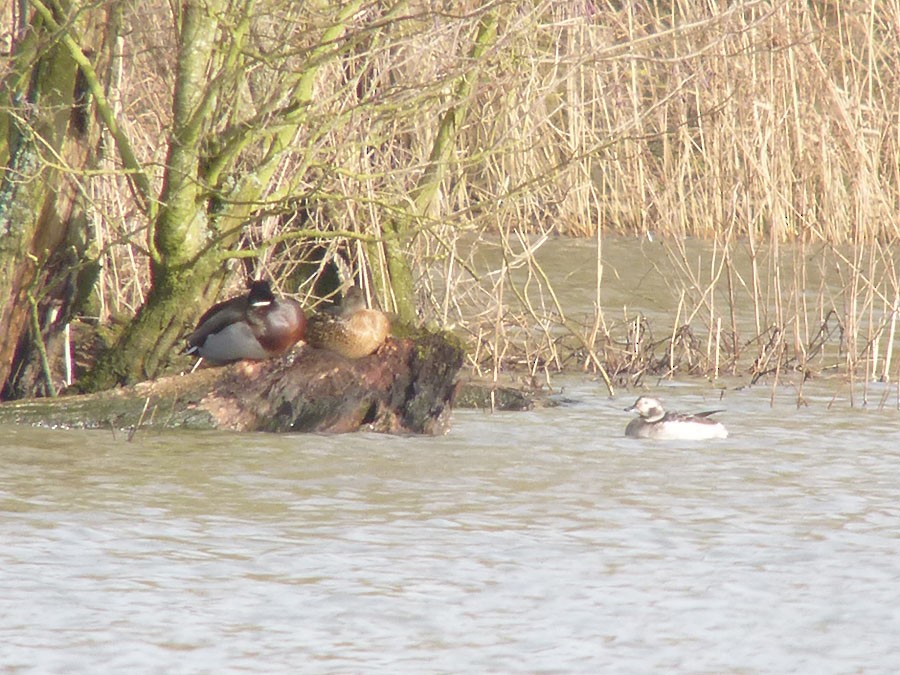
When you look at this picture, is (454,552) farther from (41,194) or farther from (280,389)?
(41,194)

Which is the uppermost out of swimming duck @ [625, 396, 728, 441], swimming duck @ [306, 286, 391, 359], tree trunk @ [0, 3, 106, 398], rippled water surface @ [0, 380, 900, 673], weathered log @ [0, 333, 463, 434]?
tree trunk @ [0, 3, 106, 398]

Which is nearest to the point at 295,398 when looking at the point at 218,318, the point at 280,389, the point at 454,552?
the point at 280,389

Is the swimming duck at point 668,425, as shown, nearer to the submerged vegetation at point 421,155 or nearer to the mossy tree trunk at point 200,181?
the submerged vegetation at point 421,155

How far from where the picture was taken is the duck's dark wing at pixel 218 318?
24.2ft

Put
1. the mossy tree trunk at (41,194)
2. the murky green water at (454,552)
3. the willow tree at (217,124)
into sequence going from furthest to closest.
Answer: the mossy tree trunk at (41,194) → the willow tree at (217,124) → the murky green water at (454,552)

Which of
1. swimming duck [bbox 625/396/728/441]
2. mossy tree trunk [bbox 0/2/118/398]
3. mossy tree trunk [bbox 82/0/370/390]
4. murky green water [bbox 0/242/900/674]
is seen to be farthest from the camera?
swimming duck [bbox 625/396/728/441]

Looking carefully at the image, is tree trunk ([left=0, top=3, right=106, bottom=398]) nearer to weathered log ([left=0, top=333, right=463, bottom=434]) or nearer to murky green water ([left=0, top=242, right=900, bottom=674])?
weathered log ([left=0, top=333, right=463, bottom=434])

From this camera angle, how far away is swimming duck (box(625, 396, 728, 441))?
24.7 feet

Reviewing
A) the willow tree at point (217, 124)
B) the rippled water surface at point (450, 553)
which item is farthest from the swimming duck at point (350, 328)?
the rippled water surface at point (450, 553)

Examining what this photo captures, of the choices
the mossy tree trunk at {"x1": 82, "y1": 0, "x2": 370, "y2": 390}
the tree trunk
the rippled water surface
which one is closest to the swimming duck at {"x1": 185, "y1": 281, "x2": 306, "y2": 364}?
the mossy tree trunk at {"x1": 82, "y1": 0, "x2": 370, "y2": 390}

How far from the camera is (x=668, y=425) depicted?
24.8ft

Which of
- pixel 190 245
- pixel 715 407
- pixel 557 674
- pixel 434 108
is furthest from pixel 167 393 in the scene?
pixel 557 674

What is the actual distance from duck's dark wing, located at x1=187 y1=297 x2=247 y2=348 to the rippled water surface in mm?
441

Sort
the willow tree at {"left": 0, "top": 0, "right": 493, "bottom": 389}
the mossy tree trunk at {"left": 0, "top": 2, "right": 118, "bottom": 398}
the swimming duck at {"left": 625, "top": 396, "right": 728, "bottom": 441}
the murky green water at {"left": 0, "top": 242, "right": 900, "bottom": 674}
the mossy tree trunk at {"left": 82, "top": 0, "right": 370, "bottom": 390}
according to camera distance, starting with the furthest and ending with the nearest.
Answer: the swimming duck at {"left": 625, "top": 396, "right": 728, "bottom": 441} < the mossy tree trunk at {"left": 0, "top": 2, "right": 118, "bottom": 398} < the mossy tree trunk at {"left": 82, "top": 0, "right": 370, "bottom": 390} < the willow tree at {"left": 0, "top": 0, "right": 493, "bottom": 389} < the murky green water at {"left": 0, "top": 242, "right": 900, "bottom": 674}
